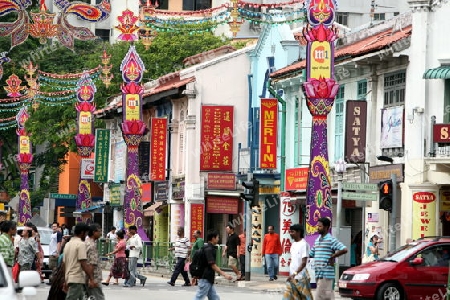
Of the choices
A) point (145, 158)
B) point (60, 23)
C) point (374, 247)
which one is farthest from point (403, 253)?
point (145, 158)

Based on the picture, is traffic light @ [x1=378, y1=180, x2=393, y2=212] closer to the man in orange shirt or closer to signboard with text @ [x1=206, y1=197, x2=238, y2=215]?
the man in orange shirt

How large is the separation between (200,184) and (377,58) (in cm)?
1601

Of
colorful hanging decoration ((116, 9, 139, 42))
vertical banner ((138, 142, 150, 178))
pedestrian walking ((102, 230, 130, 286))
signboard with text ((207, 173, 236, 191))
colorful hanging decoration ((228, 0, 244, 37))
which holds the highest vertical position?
Result: colorful hanging decoration ((116, 9, 139, 42))

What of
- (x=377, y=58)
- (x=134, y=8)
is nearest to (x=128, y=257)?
(x=377, y=58)

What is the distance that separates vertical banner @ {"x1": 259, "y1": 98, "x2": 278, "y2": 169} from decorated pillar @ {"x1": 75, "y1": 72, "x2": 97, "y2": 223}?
13385mm

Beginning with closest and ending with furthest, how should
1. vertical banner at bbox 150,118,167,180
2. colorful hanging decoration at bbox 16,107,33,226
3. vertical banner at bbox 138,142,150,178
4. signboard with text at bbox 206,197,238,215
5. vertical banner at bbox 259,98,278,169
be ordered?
vertical banner at bbox 259,98,278,169, signboard with text at bbox 206,197,238,215, vertical banner at bbox 150,118,167,180, vertical banner at bbox 138,142,150,178, colorful hanging decoration at bbox 16,107,33,226

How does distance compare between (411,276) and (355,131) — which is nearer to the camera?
(411,276)

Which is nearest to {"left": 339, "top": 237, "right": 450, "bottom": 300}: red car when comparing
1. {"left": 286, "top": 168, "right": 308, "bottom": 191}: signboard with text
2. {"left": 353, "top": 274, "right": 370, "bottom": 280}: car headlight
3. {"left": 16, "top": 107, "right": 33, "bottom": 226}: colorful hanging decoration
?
{"left": 353, "top": 274, "right": 370, "bottom": 280}: car headlight

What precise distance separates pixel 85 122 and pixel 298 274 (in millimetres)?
39587

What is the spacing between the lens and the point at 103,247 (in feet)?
178

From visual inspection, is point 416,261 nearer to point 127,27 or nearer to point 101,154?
point 127,27

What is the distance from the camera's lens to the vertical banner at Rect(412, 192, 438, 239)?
3697 cm

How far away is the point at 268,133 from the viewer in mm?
47062

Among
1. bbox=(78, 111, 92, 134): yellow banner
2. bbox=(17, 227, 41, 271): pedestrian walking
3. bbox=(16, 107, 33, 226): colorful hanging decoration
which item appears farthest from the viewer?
bbox=(16, 107, 33, 226): colorful hanging decoration
